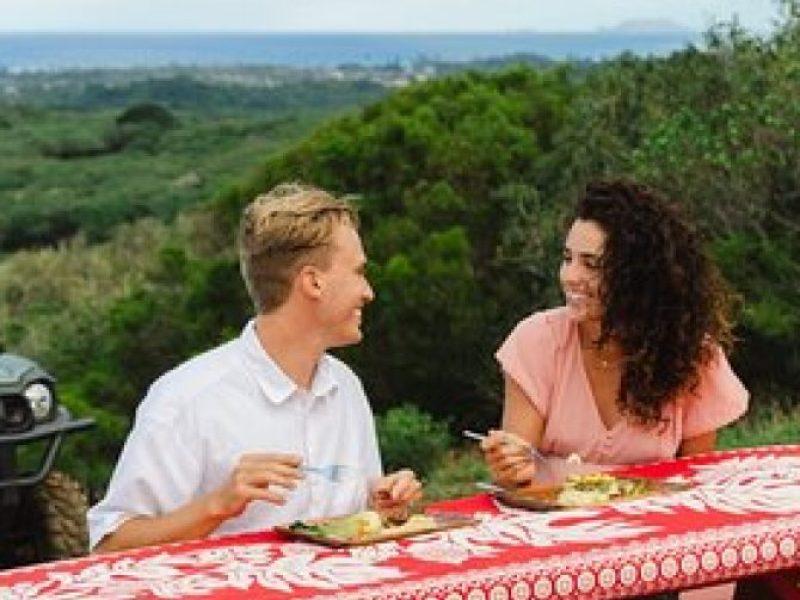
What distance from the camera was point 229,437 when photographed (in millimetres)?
3326

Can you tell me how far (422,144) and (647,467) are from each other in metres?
10.8

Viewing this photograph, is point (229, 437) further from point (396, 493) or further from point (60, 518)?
point (60, 518)

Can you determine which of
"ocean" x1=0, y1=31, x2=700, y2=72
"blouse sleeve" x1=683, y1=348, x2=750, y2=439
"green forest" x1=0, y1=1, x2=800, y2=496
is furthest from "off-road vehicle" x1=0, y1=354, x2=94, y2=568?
"ocean" x1=0, y1=31, x2=700, y2=72

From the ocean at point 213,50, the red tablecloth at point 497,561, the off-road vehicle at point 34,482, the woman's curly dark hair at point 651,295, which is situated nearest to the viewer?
the red tablecloth at point 497,561

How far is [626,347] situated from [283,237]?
842mm

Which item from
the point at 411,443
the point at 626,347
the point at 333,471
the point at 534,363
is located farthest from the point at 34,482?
the point at 411,443

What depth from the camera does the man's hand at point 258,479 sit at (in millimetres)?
3123

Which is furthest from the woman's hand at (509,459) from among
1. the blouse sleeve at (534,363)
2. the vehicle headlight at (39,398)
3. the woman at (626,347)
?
the vehicle headlight at (39,398)

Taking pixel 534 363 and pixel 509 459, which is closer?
pixel 509 459

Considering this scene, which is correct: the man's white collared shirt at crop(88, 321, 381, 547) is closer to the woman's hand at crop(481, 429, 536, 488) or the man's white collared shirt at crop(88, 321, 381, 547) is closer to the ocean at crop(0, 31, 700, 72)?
the woman's hand at crop(481, 429, 536, 488)

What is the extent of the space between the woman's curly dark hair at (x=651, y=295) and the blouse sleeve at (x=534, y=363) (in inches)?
4.8

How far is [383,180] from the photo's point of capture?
14.6 m

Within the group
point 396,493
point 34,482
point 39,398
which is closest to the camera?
point 396,493

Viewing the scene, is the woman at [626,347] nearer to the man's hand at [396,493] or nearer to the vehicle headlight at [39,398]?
the man's hand at [396,493]
